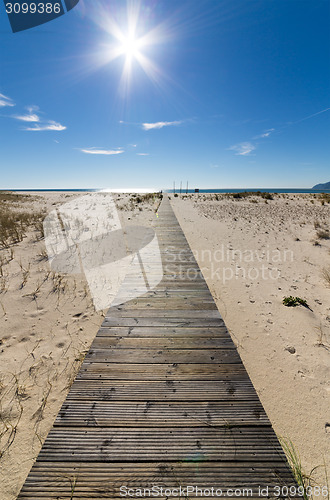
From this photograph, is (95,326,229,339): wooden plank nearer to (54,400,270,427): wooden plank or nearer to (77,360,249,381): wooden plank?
(77,360,249,381): wooden plank

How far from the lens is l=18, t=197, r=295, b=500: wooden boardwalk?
58.6 inches

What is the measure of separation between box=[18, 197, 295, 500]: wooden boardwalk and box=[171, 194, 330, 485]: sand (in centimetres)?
61

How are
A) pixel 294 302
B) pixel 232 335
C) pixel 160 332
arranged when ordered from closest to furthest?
1. pixel 160 332
2. pixel 232 335
3. pixel 294 302

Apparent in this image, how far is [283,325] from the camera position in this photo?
3.98 m

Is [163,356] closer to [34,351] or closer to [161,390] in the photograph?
[161,390]

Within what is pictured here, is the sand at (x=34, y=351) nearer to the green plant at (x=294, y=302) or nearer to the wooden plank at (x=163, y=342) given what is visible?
the wooden plank at (x=163, y=342)

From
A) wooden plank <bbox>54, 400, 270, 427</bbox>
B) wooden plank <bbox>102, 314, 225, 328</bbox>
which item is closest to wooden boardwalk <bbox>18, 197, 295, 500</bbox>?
wooden plank <bbox>54, 400, 270, 427</bbox>

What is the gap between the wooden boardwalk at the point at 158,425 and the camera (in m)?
1.49

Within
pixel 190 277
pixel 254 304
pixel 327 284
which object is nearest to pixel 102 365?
pixel 190 277

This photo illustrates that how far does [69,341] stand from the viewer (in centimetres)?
337

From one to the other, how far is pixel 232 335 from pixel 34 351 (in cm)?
330

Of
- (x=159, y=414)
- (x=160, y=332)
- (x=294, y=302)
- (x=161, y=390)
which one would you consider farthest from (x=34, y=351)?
(x=294, y=302)

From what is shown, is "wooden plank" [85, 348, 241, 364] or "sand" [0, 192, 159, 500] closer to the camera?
"sand" [0, 192, 159, 500]

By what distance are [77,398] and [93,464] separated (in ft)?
2.08
